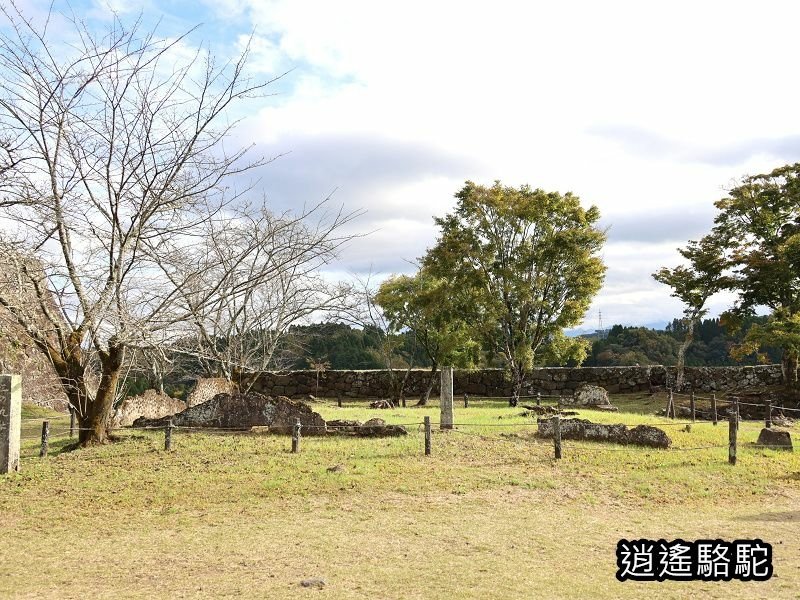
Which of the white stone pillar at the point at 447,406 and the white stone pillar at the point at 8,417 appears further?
the white stone pillar at the point at 447,406

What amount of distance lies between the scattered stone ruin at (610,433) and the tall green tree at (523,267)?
9.70 m

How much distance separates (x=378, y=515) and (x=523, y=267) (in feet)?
55.0

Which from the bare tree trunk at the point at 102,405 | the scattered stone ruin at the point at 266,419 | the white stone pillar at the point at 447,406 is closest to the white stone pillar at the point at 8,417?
the bare tree trunk at the point at 102,405

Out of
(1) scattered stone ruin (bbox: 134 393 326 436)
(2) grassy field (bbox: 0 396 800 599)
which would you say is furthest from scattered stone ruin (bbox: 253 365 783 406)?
(2) grassy field (bbox: 0 396 800 599)

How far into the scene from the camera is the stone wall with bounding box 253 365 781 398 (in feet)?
89.4

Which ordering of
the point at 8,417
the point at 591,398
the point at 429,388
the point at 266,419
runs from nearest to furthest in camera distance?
the point at 8,417
the point at 266,419
the point at 591,398
the point at 429,388

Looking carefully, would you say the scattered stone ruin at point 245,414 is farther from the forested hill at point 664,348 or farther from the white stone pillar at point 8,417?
the forested hill at point 664,348

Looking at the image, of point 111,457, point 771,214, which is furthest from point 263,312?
point 771,214

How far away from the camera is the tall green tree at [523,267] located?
78.7 ft

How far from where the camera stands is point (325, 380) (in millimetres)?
29797

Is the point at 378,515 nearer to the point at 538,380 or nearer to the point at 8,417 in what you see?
the point at 8,417

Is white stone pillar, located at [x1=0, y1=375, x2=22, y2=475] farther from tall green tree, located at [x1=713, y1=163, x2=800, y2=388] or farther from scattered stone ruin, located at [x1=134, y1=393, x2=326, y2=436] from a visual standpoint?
tall green tree, located at [x1=713, y1=163, x2=800, y2=388]

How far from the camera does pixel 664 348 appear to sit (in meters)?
38.7

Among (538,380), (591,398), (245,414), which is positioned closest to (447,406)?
(245,414)
